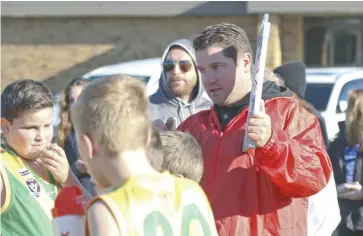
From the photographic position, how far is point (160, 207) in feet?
9.60

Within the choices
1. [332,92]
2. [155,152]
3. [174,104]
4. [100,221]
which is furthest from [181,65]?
[332,92]

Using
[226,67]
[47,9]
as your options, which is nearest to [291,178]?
[226,67]

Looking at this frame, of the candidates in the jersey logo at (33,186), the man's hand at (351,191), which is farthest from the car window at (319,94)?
the jersey logo at (33,186)

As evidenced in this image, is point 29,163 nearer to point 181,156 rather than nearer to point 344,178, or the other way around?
point 181,156

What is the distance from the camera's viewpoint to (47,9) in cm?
1816

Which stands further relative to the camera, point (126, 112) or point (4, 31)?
point (4, 31)

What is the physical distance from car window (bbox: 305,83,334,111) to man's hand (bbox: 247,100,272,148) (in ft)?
23.5

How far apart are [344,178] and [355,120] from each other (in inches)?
19.8

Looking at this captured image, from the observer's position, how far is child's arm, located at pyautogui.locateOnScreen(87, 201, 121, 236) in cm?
275

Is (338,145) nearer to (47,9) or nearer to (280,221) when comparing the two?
(280,221)

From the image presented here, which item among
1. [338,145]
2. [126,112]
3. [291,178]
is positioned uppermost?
[126,112]

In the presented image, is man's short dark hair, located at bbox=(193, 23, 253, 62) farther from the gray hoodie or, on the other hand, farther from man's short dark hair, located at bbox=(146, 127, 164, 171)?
the gray hoodie

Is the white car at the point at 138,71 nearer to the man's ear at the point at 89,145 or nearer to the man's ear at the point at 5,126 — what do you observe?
the man's ear at the point at 5,126

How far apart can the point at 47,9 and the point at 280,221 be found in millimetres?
14611
